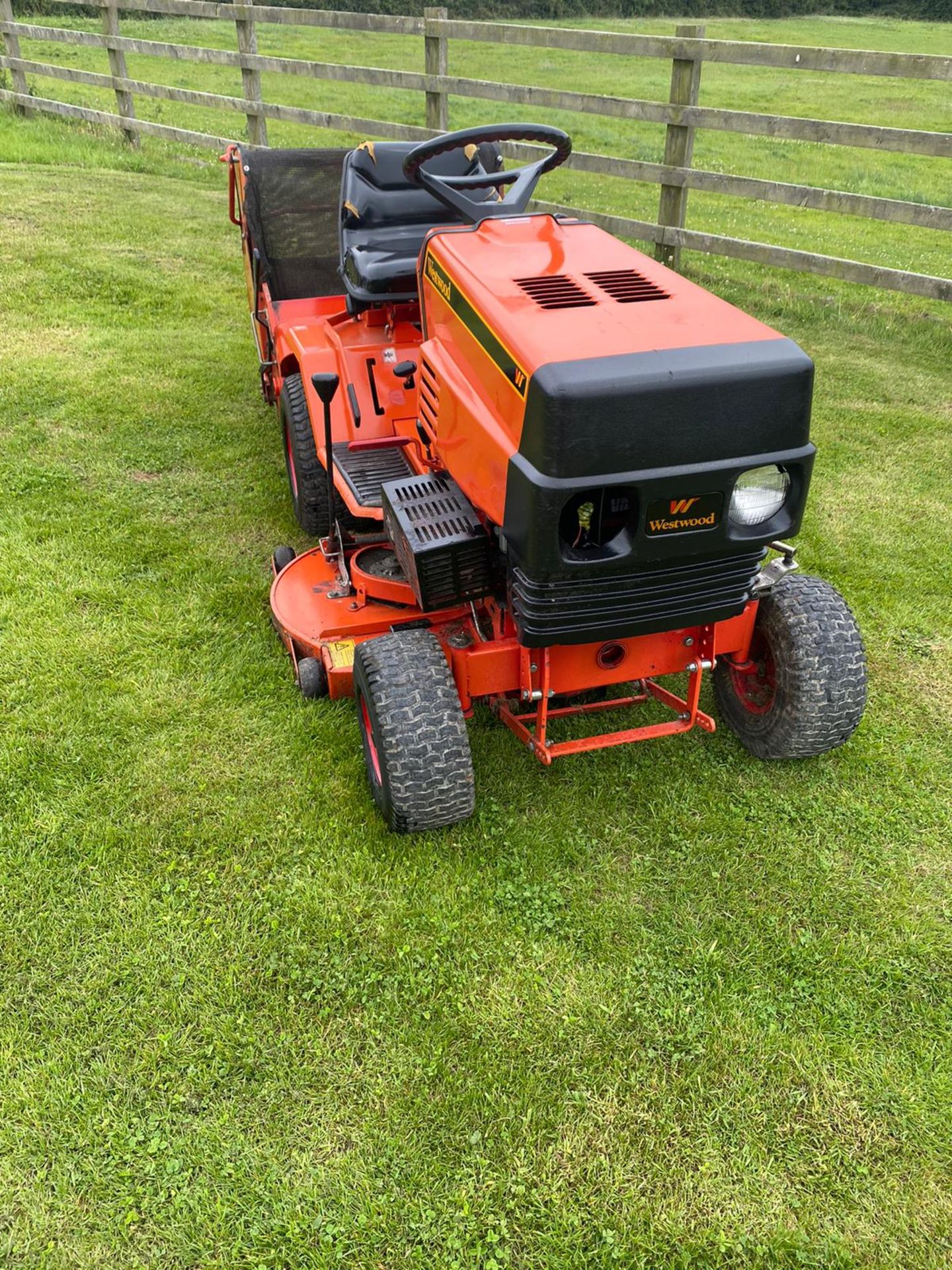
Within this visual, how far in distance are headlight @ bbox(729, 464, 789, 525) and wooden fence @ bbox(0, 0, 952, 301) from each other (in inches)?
180

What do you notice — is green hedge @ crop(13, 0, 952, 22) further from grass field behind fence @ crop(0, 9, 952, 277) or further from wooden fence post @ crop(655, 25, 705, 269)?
wooden fence post @ crop(655, 25, 705, 269)

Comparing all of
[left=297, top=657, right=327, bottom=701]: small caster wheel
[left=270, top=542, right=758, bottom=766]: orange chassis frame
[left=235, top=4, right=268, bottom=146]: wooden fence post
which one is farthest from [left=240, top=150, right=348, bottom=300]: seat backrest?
[left=235, top=4, right=268, bottom=146]: wooden fence post

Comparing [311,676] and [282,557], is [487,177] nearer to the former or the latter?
[282,557]

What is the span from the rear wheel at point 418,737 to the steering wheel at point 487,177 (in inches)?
57.0

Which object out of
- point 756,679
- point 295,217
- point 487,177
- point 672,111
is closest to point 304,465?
point 487,177

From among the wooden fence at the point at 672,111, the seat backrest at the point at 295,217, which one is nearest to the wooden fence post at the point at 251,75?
the wooden fence at the point at 672,111

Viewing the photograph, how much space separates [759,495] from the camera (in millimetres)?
2361

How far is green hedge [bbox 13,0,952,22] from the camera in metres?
32.7

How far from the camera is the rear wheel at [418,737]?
8.63ft

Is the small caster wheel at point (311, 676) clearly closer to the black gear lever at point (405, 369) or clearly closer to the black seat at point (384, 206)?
the black gear lever at point (405, 369)

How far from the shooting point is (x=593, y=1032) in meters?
2.36

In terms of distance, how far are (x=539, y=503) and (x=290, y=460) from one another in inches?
96.1

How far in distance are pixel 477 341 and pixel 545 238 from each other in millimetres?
581

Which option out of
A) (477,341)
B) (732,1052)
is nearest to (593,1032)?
(732,1052)
